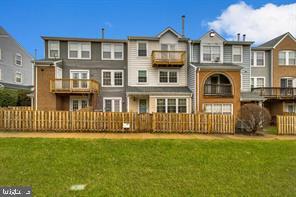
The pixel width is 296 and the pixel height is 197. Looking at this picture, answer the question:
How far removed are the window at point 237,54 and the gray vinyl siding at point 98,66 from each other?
40.3ft

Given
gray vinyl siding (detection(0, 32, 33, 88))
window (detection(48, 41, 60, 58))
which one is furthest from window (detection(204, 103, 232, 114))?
gray vinyl siding (detection(0, 32, 33, 88))

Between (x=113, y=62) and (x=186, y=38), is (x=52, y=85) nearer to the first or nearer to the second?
(x=113, y=62)

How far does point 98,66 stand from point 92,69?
0.72 meters

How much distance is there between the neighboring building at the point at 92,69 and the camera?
21.8 metres

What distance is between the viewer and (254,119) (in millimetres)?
14820

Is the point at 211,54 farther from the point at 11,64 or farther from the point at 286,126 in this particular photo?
the point at 11,64

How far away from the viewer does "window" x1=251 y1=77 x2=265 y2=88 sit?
2520cm

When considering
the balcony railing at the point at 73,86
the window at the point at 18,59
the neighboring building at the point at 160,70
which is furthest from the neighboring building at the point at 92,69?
the window at the point at 18,59

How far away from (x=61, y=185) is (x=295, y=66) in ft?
93.8

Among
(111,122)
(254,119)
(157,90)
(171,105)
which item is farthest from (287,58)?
(111,122)

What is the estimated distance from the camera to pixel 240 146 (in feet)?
34.7

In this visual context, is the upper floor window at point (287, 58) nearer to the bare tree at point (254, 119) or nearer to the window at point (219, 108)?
the window at point (219, 108)

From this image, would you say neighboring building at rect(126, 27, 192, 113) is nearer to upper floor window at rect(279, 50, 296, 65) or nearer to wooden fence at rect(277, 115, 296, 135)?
wooden fence at rect(277, 115, 296, 135)

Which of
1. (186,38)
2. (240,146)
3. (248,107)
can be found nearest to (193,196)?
(240,146)
